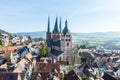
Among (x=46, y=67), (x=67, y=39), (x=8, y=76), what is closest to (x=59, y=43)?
(x=67, y=39)

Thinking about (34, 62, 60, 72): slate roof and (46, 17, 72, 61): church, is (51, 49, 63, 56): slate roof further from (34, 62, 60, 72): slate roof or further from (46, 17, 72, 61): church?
(34, 62, 60, 72): slate roof

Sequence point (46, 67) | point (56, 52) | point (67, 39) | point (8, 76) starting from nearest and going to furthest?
point (8, 76), point (46, 67), point (56, 52), point (67, 39)

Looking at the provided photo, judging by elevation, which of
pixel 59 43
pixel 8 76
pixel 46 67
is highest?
pixel 59 43

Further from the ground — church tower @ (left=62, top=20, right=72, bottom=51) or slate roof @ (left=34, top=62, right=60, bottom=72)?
church tower @ (left=62, top=20, right=72, bottom=51)

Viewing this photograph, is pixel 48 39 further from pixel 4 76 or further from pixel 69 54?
pixel 4 76

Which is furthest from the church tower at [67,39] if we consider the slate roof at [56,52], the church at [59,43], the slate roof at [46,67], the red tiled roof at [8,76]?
the red tiled roof at [8,76]

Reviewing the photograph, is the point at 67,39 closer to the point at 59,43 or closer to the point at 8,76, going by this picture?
the point at 59,43

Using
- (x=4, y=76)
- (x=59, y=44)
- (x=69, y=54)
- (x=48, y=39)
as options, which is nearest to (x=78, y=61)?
(x=69, y=54)

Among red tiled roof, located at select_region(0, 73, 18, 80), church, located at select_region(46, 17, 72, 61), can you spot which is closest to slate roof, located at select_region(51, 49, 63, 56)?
church, located at select_region(46, 17, 72, 61)

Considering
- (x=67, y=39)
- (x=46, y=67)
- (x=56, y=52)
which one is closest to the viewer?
(x=46, y=67)
